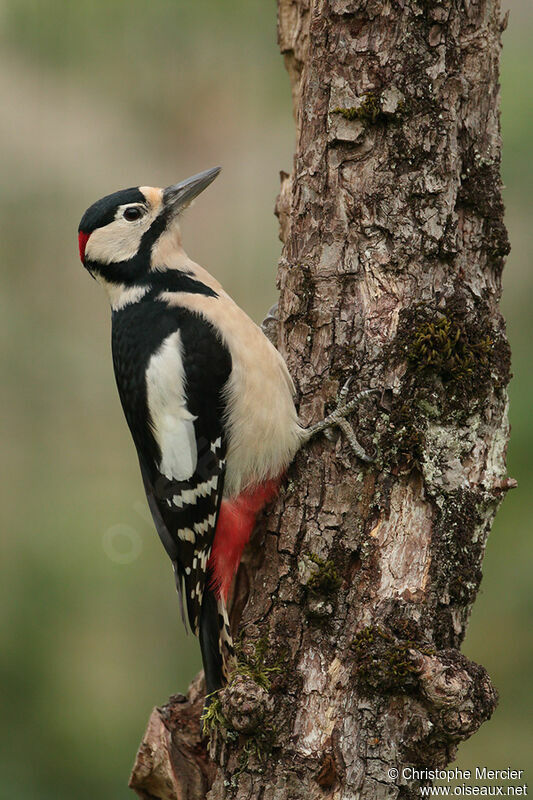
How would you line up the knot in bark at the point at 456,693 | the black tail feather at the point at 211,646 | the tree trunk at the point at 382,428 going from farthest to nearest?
the black tail feather at the point at 211,646 < the tree trunk at the point at 382,428 < the knot in bark at the point at 456,693

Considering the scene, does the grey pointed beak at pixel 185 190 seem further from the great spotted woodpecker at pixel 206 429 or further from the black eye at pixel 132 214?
the great spotted woodpecker at pixel 206 429

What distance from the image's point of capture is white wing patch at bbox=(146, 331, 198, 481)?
2732 mm

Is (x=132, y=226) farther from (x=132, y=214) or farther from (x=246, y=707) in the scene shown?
(x=246, y=707)

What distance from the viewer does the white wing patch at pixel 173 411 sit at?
8.96 ft

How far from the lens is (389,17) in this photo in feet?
7.83

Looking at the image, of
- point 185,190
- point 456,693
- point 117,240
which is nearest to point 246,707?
point 456,693

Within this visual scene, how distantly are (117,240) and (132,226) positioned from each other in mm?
74

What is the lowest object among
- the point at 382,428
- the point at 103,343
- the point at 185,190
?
the point at 382,428

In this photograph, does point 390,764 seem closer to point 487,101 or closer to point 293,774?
point 293,774

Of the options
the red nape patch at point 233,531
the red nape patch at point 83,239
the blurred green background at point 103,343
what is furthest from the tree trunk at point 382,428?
the blurred green background at point 103,343

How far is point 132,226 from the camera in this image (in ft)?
9.83

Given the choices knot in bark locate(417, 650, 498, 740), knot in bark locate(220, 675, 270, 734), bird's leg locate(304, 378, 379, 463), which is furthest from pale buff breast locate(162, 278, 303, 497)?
knot in bark locate(417, 650, 498, 740)

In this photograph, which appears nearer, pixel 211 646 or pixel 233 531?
pixel 211 646

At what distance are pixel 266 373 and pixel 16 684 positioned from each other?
2152mm
